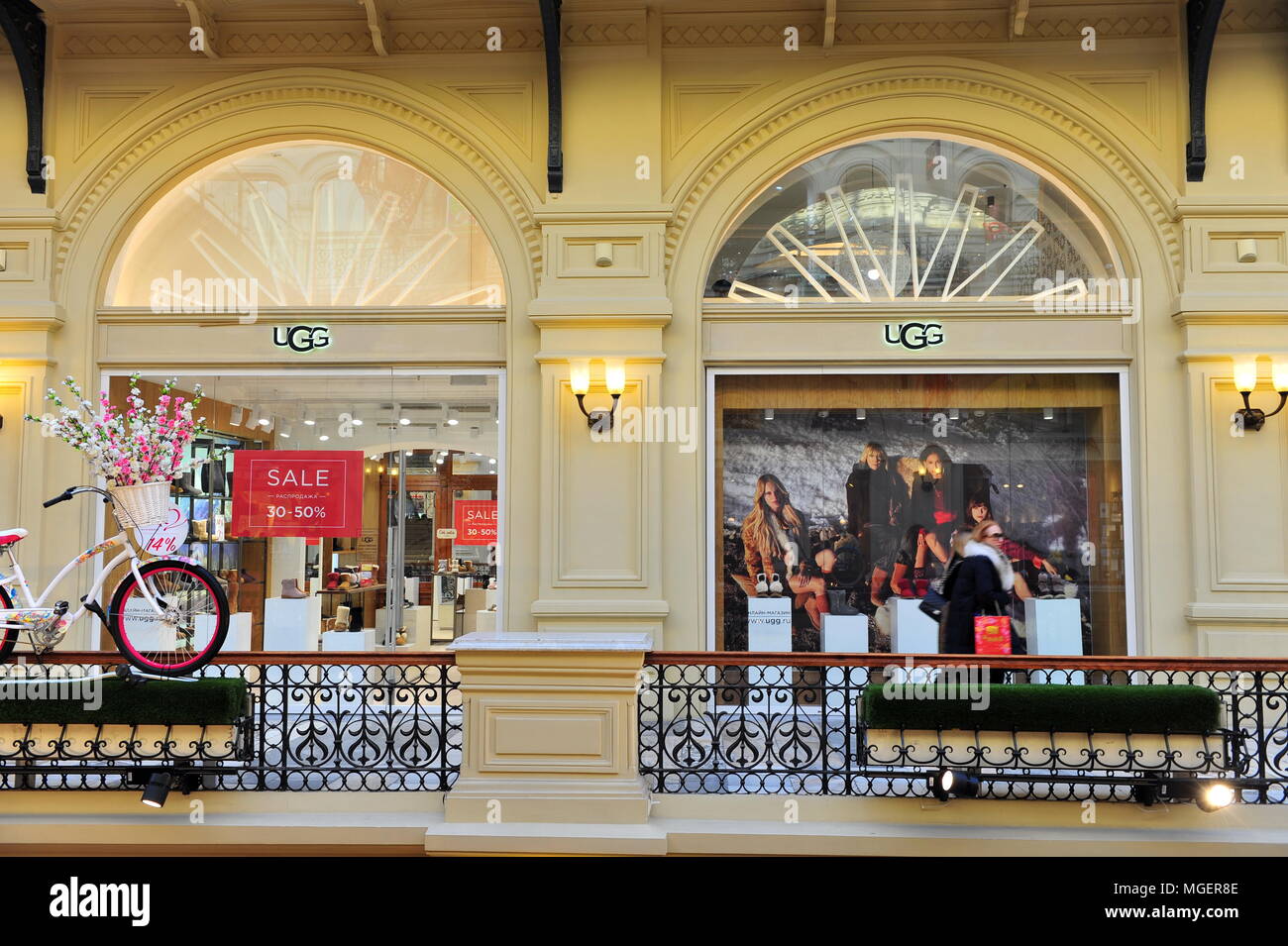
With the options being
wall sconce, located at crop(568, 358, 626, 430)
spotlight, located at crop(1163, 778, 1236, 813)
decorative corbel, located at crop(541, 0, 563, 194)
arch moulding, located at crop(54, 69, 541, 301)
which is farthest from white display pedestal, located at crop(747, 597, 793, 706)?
decorative corbel, located at crop(541, 0, 563, 194)

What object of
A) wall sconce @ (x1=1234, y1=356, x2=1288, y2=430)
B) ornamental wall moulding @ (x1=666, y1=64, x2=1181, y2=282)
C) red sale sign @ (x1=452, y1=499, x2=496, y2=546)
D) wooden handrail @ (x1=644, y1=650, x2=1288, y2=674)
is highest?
ornamental wall moulding @ (x1=666, y1=64, x2=1181, y2=282)

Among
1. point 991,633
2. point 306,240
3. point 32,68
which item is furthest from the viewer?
point 306,240

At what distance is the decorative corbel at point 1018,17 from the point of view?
8.39 metres

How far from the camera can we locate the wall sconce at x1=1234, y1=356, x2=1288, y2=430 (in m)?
8.16

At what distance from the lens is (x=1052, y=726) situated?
19.5 feet

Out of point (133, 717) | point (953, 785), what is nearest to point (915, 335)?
point (953, 785)

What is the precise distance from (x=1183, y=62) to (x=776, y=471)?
521 centimetres

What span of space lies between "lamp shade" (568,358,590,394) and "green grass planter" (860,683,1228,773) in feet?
12.2

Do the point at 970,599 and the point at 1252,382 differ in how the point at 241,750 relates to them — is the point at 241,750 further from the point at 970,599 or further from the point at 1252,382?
the point at 1252,382

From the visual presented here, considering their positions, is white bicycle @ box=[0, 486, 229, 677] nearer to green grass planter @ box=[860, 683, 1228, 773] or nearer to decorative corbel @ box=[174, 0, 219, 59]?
green grass planter @ box=[860, 683, 1228, 773]

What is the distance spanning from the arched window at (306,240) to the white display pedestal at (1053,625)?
19.0 feet

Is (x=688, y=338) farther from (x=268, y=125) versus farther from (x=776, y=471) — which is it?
(x=268, y=125)

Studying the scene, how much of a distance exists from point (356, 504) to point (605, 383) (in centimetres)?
263

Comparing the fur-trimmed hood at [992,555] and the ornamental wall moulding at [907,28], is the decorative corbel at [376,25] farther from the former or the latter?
the fur-trimmed hood at [992,555]
